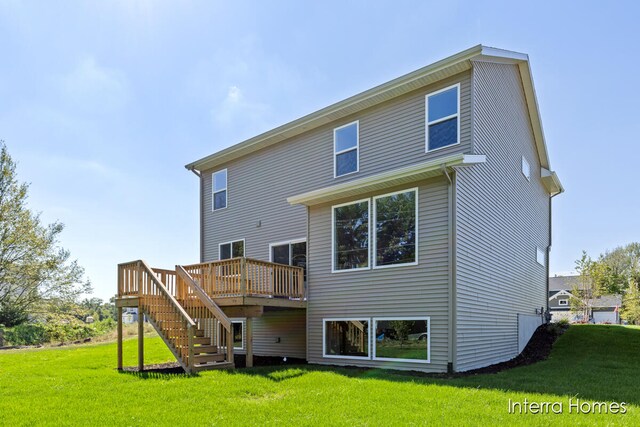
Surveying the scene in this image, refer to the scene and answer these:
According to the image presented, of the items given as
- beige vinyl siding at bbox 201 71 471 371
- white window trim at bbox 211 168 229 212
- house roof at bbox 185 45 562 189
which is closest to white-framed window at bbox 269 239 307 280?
beige vinyl siding at bbox 201 71 471 371

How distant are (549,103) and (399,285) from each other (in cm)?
1030

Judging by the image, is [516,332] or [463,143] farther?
[516,332]

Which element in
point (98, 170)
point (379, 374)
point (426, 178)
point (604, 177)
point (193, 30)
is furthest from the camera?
point (604, 177)

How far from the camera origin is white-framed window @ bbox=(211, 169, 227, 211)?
49.9 ft

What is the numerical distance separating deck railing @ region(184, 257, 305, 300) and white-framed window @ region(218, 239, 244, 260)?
3.05m

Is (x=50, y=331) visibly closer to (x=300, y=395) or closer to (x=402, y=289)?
(x=402, y=289)

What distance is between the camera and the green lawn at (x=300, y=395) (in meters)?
5.21

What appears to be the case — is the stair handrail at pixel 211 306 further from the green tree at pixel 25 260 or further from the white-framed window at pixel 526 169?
the green tree at pixel 25 260

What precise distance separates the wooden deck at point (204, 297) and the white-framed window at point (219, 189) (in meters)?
4.22

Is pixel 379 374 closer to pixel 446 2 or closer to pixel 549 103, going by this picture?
pixel 446 2

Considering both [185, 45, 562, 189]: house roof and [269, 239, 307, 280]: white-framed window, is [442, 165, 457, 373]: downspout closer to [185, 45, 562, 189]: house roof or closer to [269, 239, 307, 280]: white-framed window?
[185, 45, 562, 189]: house roof

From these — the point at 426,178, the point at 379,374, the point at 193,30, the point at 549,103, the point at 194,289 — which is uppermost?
the point at 193,30

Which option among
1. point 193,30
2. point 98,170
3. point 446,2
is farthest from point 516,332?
point 98,170

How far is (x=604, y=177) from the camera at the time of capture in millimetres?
23156
